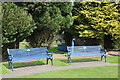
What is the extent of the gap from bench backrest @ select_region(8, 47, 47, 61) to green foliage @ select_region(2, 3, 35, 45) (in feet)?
5.39

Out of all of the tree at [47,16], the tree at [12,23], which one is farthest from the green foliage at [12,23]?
the tree at [47,16]

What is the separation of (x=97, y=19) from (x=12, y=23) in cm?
895

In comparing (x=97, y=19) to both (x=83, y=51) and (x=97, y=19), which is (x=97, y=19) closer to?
(x=97, y=19)

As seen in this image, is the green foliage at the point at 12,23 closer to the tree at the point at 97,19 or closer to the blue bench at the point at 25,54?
the blue bench at the point at 25,54

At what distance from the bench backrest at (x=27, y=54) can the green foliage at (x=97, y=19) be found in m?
7.50

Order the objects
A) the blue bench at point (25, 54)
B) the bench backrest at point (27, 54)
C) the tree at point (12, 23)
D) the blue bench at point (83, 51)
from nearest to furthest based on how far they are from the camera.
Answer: the blue bench at point (25, 54), the bench backrest at point (27, 54), the tree at point (12, 23), the blue bench at point (83, 51)

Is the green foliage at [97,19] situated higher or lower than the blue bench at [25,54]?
higher

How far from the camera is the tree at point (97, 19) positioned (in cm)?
1505

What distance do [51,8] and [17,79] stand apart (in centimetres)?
762

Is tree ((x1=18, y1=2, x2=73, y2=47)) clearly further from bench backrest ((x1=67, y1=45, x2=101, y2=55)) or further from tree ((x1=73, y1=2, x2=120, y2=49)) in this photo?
bench backrest ((x1=67, y1=45, x2=101, y2=55))

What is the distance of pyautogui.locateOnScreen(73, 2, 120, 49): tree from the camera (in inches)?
592

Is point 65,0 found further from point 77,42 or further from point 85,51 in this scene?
point 77,42

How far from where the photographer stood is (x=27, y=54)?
8.32 meters

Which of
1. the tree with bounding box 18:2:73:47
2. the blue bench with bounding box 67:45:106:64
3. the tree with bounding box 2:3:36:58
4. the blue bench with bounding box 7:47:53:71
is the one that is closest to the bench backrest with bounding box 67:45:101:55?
the blue bench with bounding box 67:45:106:64
